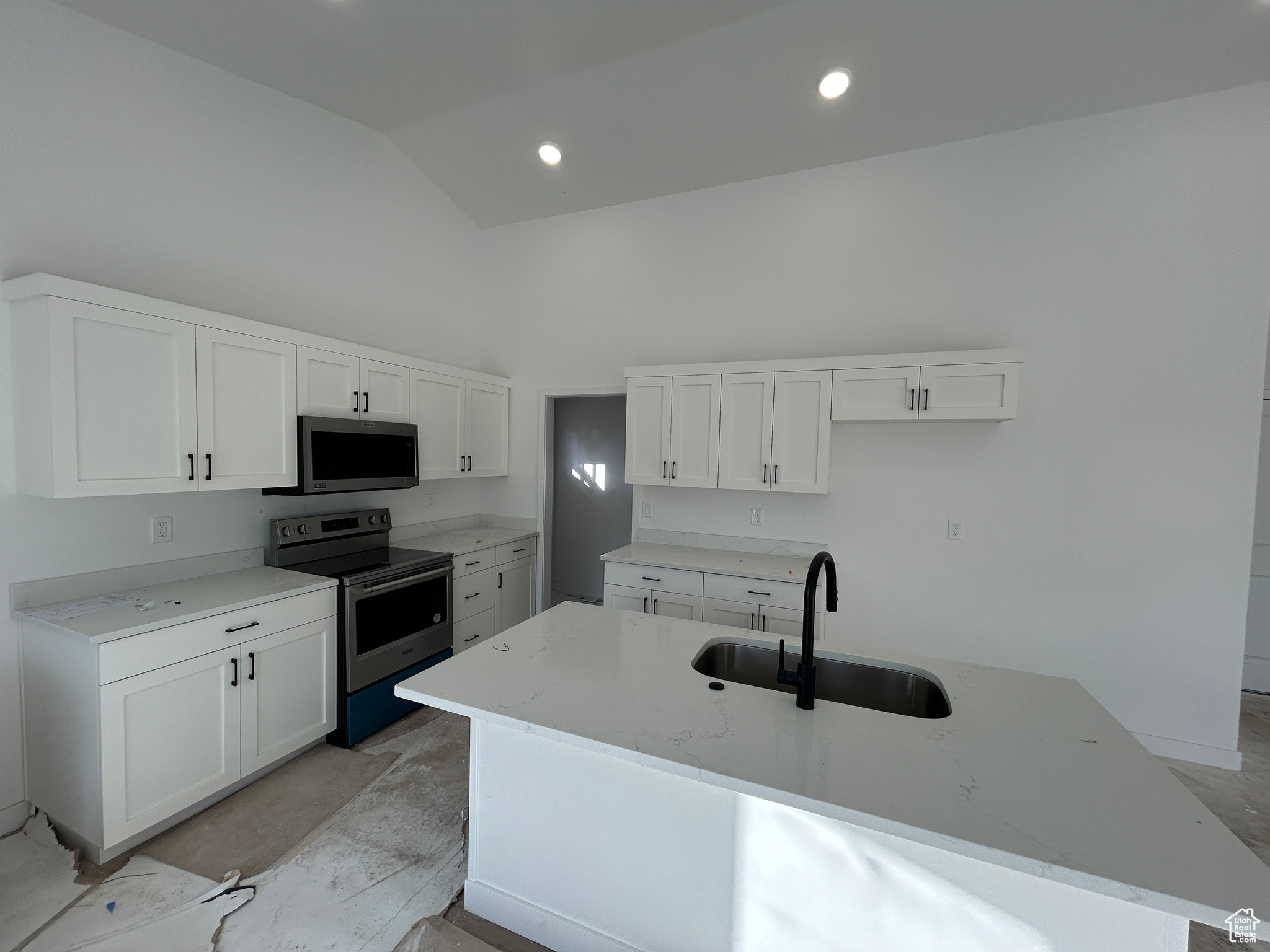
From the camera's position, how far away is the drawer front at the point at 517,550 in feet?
12.9

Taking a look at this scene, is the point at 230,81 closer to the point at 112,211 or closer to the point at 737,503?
the point at 112,211

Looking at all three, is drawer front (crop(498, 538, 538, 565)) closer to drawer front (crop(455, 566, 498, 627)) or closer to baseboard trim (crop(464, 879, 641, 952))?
drawer front (crop(455, 566, 498, 627))

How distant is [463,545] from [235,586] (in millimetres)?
1393

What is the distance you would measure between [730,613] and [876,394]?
5.00 ft

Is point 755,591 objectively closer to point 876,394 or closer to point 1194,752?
point 876,394

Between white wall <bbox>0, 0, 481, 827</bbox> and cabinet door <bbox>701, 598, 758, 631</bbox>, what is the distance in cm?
226

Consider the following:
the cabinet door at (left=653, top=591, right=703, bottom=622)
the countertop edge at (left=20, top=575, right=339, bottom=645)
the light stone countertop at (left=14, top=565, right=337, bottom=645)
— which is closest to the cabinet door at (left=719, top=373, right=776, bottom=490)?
the cabinet door at (left=653, top=591, right=703, bottom=622)

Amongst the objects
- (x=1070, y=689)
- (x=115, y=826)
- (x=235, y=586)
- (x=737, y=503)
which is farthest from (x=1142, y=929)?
(x=235, y=586)

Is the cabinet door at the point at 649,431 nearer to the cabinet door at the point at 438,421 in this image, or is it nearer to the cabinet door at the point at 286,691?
the cabinet door at the point at 438,421

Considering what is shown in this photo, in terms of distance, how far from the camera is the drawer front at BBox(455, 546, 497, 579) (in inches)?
136

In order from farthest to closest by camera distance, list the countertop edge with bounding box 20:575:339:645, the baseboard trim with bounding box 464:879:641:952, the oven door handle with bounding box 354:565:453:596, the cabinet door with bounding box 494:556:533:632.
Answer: the cabinet door with bounding box 494:556:533:632 < the oven door handle with bounding box 354:565:453:596 < the countertop edge with bounding box 20:575:339:645 < the baseboard trim with bounding box 464:879:641:952

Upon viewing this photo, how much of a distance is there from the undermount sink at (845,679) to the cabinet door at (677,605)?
1231 millimetres

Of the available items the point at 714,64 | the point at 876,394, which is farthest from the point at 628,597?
the point at 714,64

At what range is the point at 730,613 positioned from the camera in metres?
3.09
